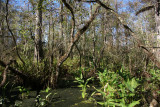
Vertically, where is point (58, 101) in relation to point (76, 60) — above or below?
below

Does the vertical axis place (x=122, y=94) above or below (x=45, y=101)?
above

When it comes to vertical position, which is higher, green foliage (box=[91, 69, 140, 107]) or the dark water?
green foliage (box=[91, 69, 140, 107])

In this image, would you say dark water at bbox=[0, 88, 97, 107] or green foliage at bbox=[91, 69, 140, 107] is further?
dark water at bbox=[0, 88, 97, 107]

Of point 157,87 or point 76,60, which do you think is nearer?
point 157,87

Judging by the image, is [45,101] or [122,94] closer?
[122,94]

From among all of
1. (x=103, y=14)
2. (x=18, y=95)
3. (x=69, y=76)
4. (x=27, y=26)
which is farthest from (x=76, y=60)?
(x=18, y=95)

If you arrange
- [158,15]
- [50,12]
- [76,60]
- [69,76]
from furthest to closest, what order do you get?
[76,60] → [158,15] → [69,76] → [50,12]

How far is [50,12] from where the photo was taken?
15.3 ft

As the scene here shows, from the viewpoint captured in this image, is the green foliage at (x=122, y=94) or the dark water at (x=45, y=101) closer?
the green foliage at (x=122, y=94)

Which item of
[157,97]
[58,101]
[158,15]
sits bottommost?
[58,101]

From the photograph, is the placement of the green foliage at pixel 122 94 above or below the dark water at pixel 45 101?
above

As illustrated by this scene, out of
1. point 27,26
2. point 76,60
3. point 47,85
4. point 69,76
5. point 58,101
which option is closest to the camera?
point 58,101

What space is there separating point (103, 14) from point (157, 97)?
565 cm

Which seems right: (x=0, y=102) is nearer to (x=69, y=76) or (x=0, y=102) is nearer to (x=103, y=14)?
(x=69, y=76)
